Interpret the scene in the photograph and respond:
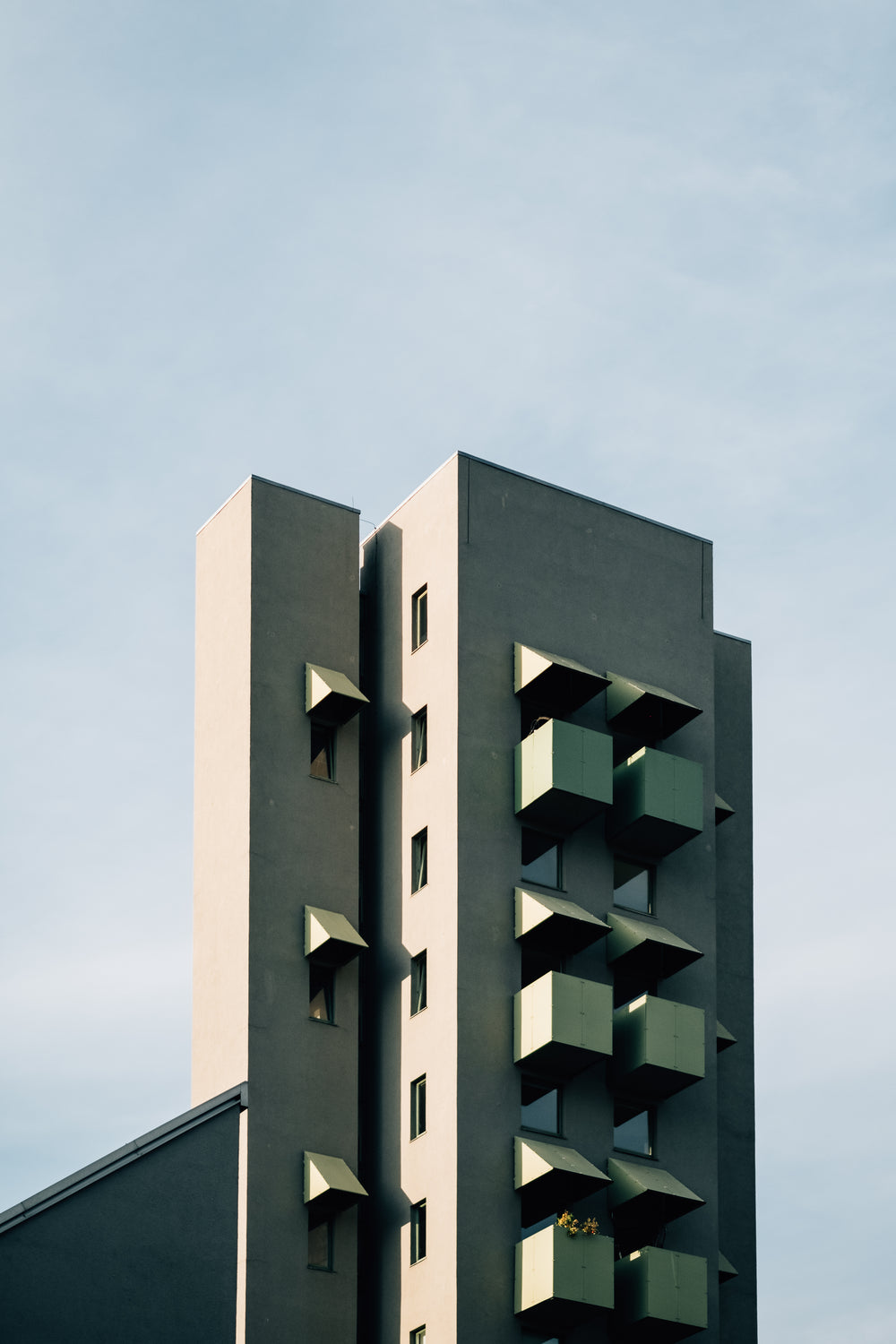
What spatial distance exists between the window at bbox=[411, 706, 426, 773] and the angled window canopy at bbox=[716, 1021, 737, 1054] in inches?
385

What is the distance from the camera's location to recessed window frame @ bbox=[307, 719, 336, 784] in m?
56.9

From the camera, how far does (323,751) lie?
5731 centimetres

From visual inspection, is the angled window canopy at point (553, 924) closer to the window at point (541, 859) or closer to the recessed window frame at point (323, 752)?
the window at point (541, 859)

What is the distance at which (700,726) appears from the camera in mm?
59562

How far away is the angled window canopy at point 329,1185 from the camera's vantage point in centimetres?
5184

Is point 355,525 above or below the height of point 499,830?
above

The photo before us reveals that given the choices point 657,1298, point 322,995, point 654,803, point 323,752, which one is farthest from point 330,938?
point 657,1298

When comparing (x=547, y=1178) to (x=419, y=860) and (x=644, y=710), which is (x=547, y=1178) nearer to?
(x=419, y=860)

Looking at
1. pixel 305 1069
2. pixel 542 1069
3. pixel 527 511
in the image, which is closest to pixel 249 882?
pixel 305 1069

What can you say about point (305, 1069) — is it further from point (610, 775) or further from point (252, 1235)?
point (610, 775)

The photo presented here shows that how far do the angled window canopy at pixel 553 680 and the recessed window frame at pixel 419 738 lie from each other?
2342 millimetres

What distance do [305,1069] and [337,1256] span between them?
4142 mm

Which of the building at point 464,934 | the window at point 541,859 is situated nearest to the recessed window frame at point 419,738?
the building at point 464,934

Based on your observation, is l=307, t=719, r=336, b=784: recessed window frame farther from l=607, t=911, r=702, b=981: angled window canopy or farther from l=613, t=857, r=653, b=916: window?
l=607, t=911, r=702, b=981: angled window canopy
